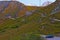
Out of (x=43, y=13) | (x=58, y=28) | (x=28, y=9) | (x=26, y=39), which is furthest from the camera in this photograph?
(x=28, y=9)

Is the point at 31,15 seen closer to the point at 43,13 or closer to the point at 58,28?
the point at 43,13

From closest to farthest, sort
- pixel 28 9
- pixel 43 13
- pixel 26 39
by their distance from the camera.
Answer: pixel 26 39 → pixel 43 13 → pixel 28 9

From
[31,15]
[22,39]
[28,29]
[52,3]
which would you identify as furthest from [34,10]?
[22,39]

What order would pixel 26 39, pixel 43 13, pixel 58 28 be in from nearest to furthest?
pixel 26 39 < pixel 58 28 < pixel 43 13

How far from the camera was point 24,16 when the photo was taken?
6988 millimetres

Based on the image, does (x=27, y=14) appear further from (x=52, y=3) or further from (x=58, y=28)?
(x=58, y=28)

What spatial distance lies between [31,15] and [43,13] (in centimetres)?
48

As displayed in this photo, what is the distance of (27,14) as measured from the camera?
6988mm

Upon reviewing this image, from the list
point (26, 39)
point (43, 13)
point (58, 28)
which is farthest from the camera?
point (43, 13)

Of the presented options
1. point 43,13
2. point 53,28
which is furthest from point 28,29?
point 43,13

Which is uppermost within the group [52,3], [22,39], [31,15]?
[52,3]

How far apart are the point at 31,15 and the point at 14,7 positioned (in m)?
1.15

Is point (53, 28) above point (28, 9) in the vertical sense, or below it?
below

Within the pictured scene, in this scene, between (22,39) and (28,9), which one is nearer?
(22,39)
